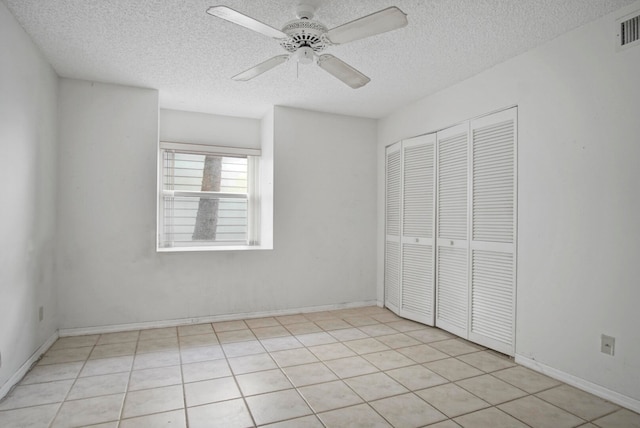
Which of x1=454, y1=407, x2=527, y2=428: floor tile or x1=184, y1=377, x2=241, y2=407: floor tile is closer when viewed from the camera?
x1=454, y1=407, x2=527, y2=428: floor tile

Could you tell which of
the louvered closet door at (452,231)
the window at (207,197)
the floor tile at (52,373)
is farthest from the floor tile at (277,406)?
the window at (207,197)

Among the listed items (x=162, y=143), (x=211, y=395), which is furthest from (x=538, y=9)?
(x=162, y=143)

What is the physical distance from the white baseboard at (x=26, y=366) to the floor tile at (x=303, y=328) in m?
2.08

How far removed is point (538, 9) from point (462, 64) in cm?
84

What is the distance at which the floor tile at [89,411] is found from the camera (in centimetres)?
203

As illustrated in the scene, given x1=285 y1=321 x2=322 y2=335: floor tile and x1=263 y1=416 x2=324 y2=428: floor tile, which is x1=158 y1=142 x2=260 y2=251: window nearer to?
x1=285 y1=321 x2=322 y2=335: floor tile

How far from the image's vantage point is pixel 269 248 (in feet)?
14.1

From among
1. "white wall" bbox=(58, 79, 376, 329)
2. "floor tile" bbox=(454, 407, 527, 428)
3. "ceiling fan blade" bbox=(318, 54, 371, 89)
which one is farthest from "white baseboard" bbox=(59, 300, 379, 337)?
"ceiling fan blade" bbox=(318, 54, 371, 89)

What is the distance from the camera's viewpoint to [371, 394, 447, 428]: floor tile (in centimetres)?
205

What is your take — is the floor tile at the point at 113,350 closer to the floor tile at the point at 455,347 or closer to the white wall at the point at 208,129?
the white wall at the point at 208,129

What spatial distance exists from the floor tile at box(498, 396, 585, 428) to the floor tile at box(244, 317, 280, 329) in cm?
234

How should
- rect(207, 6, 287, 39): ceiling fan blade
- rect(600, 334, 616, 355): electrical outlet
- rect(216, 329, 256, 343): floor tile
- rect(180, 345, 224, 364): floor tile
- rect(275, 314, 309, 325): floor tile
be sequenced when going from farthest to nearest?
rect(275, 314, 309, 325): floor tile < rect(216, 329, 256, 343): floor tile < rect(180, 345, 224, 364): floor tile < rect(600, 334, 616, 355): electrical outlet < rect(207, 6, 287, 39): ceiling fan blade

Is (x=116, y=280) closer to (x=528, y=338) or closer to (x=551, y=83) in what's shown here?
(x=528, y=338)

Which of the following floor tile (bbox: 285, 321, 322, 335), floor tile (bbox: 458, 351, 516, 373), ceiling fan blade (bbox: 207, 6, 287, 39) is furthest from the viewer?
floor tile (bbox: 285, 321, 322, 335)
